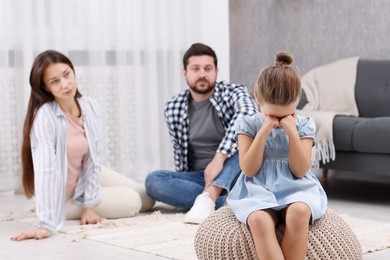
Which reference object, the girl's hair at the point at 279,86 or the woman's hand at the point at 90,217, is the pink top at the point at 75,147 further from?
the girl's hair at the point at 279,86

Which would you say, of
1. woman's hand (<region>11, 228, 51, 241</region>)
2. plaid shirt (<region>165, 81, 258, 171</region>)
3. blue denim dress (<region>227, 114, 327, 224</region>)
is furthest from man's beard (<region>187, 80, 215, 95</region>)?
blue denim dress (<region>227, 114, 327, 224</region>)

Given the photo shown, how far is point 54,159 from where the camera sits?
3506 mm

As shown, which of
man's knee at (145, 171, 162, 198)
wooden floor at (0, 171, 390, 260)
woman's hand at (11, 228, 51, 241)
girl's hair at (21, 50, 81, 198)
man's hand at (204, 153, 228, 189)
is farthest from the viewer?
man's knee at (145, 171, 162, 198)

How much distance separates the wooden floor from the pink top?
301mm

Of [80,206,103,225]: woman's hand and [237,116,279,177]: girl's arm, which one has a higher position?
[237,116,279,177]: girl's arm

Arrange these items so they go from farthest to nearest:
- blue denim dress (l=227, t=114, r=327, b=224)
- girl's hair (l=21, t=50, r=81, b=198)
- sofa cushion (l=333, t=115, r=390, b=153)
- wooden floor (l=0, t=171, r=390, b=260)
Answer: sofa cushion (l=333, t=115, r=390, b=153), girl's hair (l=21, t=50, r=81, b=198), wooden floor (l=0, t=171, r=390, b=260), blue denim dress (l=227, t=114, r=327, b=224)

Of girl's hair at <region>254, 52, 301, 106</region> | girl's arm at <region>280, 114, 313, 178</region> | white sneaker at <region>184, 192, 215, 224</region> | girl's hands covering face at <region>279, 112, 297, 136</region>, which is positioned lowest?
white sneaker at <region>184, 192, 215, 224</region>

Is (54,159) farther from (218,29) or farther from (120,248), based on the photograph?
(218,29)

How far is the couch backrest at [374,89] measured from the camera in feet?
15.9

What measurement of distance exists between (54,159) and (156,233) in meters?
0.52

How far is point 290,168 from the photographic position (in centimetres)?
258

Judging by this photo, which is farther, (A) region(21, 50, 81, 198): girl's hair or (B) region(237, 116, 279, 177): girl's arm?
(A) region(21, 50, 81, 198): girl's hair

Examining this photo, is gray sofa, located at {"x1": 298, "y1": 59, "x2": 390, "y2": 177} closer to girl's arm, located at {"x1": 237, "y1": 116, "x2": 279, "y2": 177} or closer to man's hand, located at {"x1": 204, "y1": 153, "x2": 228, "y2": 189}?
man's hand, located at {"x1": 204, "y1": 153, "x2": 228, "y2": 189}

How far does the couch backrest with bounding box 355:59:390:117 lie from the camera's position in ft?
Answer: 15.9
